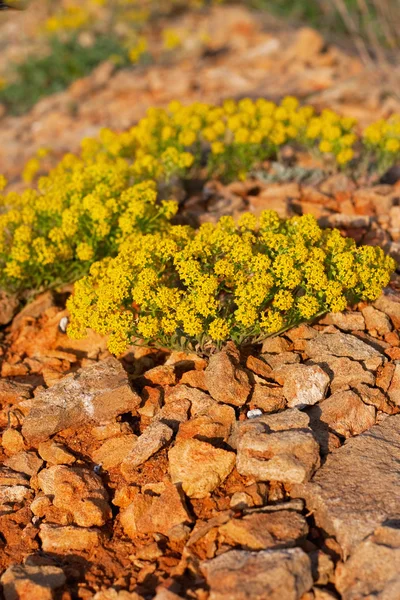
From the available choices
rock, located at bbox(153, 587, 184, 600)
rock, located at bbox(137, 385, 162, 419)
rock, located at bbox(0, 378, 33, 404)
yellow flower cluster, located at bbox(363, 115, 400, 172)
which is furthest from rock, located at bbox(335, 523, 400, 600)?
yellow flower cluster, located at bbox(363, 115, 400, 172)

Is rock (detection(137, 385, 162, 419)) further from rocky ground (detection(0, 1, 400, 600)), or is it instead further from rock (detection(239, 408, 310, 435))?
rock (detection(239, 408, 310, 435))

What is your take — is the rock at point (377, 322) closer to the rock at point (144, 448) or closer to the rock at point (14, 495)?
the rock at point (144, 448)

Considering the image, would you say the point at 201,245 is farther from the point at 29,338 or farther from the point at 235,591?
the point at 235,591

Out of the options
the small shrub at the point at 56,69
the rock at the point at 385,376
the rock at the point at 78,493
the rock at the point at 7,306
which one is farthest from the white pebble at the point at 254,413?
the small shrub at the point at 56,69

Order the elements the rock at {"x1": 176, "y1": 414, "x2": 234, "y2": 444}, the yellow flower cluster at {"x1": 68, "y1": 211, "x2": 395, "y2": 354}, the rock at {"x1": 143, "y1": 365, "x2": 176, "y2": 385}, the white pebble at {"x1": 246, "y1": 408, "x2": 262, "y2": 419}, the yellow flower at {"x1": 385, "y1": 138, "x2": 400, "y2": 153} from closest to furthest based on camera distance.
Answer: the rock at {"x1": 176, "y1": 414, "x2": 234, "y2": 444}
the white pebble at {"x1": 246, "y1": 408, "x2": 262, "y2": 419}
the yellow flower cluster at {"x1": 68, "y1": 211, "x2": 395, "y2": 354}
the rock at {"x1": 143, "y1": 365, "x2": 176, "y2": 385}
the yellow flower at {"x1": 385, "y1": 138, "x2": 400, "y2": 153}

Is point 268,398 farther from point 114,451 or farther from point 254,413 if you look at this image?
Answer: point 114,451
